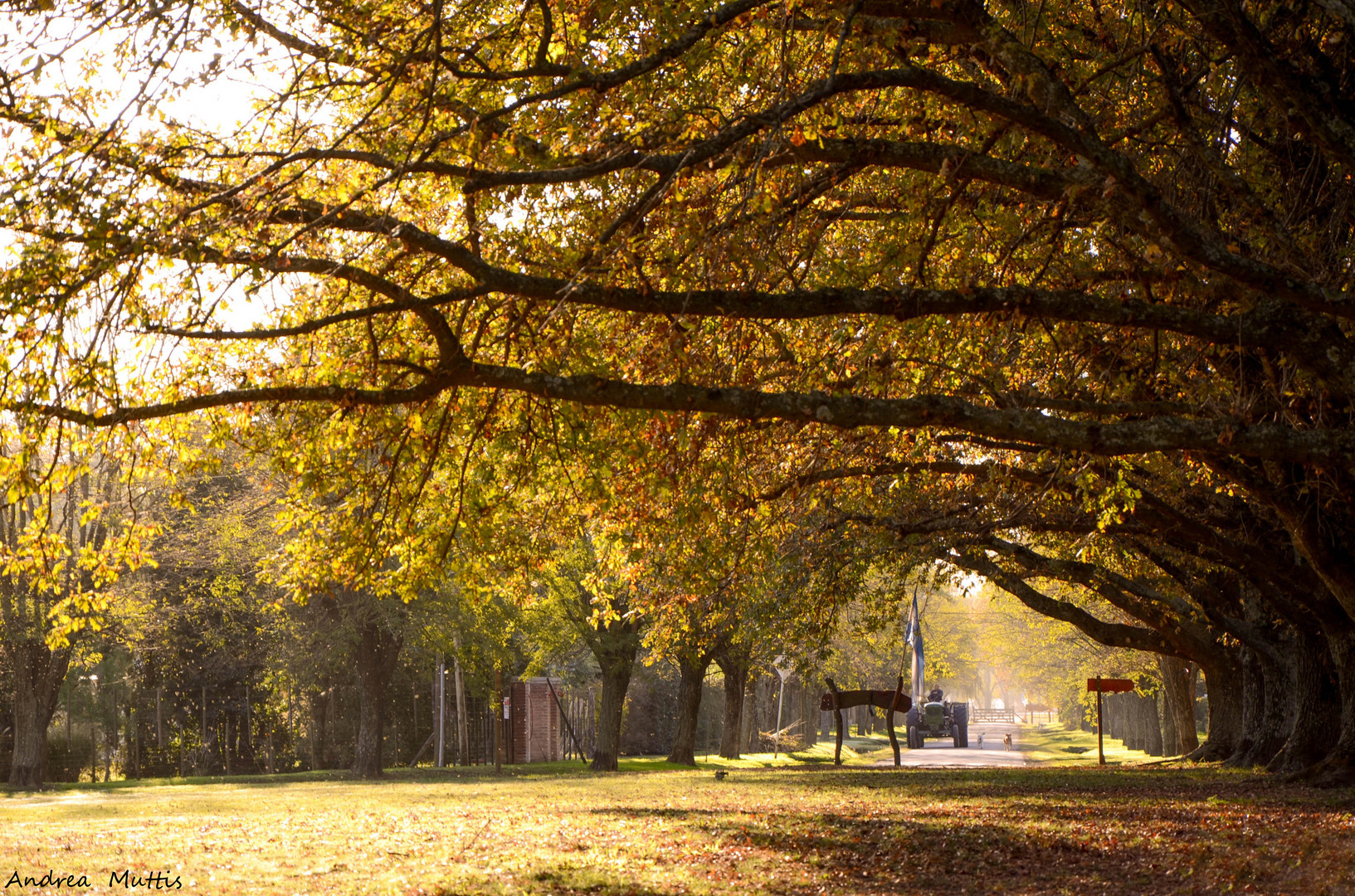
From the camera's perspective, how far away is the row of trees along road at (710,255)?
8.14 meters

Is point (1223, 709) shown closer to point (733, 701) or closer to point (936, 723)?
point (733, 701)

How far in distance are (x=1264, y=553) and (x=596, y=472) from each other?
393 inches

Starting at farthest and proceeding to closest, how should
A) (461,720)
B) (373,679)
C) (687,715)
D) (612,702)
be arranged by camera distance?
1. (461,720)
2. (687,715)
3. (612,702)
4. (373,679)

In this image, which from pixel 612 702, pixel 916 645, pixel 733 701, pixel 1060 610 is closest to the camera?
pixel 1060 610

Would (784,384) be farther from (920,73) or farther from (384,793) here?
(384,793)

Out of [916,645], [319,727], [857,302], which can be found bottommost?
Answer: [319,727]

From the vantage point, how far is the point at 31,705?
104ft

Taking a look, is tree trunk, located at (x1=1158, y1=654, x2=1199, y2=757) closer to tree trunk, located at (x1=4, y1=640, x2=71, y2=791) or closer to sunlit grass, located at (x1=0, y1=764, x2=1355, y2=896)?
sunlit grass, located at (x1=0, y1=764, x2=1355, y2=896)

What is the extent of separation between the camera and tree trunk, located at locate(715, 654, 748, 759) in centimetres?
3622

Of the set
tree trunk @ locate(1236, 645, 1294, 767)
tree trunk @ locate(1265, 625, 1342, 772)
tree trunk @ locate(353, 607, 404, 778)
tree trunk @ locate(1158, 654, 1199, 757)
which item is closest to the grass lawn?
tree trunk @ locate(1265, 625, 1342, 772)

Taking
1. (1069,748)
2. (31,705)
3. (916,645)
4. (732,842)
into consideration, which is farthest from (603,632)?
(1069,748)

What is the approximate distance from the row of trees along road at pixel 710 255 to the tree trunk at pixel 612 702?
1938cm

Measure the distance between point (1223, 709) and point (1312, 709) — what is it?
24.5 ft

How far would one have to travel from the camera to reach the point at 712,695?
191 ft
